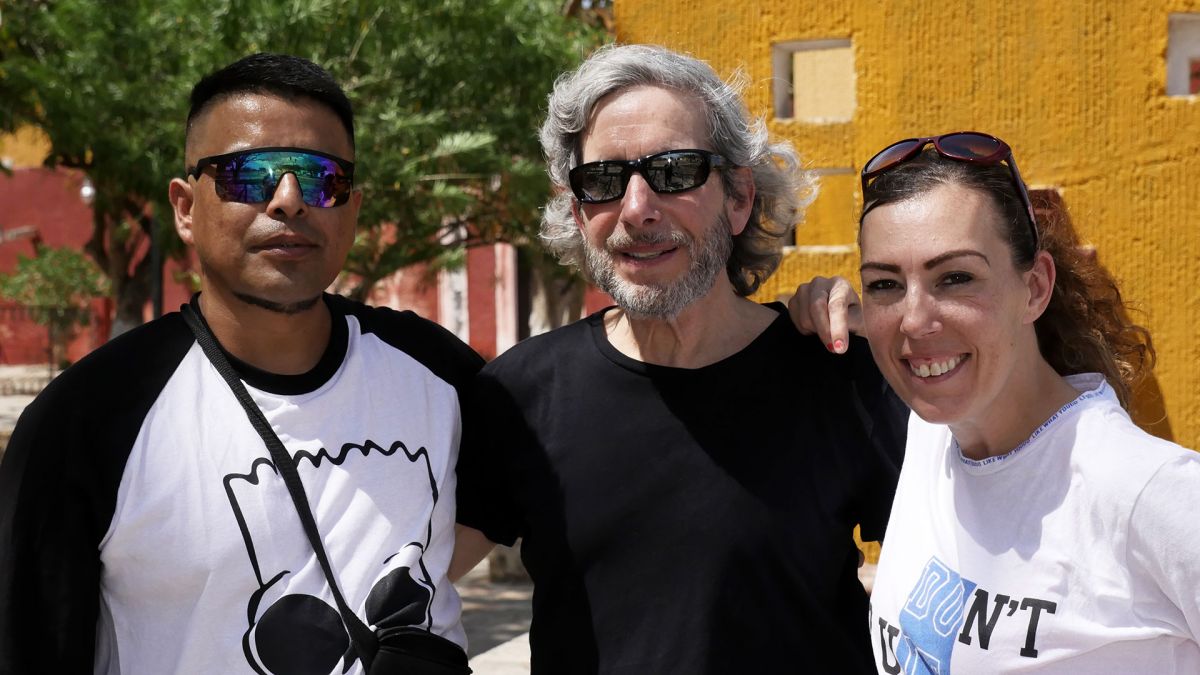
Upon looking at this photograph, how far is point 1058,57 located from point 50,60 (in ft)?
23.2

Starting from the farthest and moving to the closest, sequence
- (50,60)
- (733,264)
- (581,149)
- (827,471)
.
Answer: (50,60), (733,264), (581,149), (827,471)

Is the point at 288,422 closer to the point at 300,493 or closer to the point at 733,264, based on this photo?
the point at 300,493

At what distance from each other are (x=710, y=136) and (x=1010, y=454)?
992 millimetres

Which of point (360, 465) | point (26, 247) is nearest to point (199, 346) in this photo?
point (360, 465)

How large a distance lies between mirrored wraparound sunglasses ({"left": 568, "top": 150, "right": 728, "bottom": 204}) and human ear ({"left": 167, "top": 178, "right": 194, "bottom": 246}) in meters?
0.79

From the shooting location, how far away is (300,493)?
221cm

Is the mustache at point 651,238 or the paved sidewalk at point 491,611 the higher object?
the mustache at point 651,238

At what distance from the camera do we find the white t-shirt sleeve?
1667mm

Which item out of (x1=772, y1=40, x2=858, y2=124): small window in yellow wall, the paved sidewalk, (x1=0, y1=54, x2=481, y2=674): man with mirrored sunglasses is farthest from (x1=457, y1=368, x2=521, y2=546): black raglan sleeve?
the paved sidewalk

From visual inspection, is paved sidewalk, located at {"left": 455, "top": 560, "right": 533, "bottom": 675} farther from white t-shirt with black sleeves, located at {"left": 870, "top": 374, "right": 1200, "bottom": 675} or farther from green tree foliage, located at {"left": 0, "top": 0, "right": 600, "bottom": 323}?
white t-shirt with black sleeves, located at {"left": 870, "top": 374, "right": 1200, "bottom": 675}

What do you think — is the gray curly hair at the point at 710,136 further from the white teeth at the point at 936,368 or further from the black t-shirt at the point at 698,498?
the white teeth at the point at 936,368

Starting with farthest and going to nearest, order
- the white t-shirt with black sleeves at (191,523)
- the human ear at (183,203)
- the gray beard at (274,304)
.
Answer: the human ear at (183,203)
the gray beard at (274,304)
the white t-shirt with black sleeves at (191,523)

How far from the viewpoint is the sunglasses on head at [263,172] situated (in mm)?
2342

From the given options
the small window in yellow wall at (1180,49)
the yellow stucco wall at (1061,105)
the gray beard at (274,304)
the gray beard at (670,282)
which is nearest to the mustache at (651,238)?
the gray beard at (670,282)
